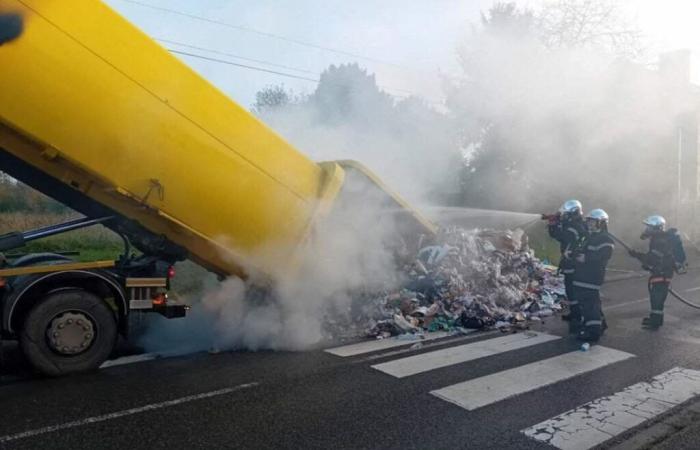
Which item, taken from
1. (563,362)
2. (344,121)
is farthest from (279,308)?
(344,121)

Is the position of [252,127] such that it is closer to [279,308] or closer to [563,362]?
[279,308]

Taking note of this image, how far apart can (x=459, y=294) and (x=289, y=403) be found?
12.6 ft

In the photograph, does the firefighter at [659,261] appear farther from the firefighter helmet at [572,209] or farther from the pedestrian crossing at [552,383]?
the pedestrian crossing at [552,383]

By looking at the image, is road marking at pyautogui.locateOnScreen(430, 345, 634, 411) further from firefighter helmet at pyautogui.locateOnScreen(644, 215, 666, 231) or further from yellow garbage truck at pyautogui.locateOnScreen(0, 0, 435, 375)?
firefighter helmet at pyautogui.locateOnScreen(644, 215, 666, 231)

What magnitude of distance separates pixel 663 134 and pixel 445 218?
27.1 feet

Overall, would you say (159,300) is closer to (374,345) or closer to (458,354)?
(374,345)

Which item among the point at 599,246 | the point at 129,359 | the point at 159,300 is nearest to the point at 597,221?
the point at 599,246

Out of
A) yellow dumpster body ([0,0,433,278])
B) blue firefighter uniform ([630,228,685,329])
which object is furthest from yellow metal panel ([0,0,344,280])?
blue firefighter uniform ([630,228,685,329])

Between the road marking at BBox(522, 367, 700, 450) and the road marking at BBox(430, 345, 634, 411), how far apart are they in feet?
1.66

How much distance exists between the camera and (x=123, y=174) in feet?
14.2

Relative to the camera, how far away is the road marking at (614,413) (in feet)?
11.4

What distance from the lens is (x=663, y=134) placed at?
1391 centimetres

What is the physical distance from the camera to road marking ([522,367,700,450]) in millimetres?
3488

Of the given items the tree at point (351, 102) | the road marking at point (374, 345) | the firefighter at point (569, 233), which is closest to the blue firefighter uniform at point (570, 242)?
the firefighter at point (569, 233)
